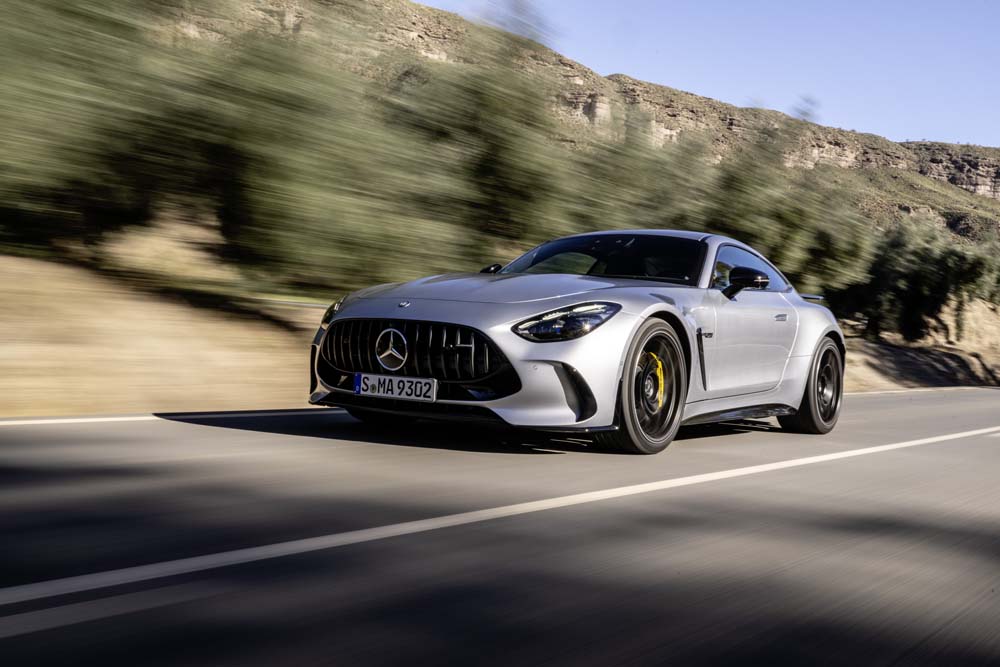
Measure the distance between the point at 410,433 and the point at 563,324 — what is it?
1362 millimetres

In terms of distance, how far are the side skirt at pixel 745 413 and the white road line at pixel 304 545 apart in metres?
0.97

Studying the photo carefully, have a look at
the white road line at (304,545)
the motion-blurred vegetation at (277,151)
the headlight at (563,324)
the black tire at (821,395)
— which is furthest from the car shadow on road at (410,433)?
the motion-blurred vegetation at (277,151)

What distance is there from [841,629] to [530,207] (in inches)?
462

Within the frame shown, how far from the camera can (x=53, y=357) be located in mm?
8570

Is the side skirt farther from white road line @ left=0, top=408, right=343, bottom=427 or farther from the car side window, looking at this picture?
white road line @ left=0, top=408, right=343, bottom=427

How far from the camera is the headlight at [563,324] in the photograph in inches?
241

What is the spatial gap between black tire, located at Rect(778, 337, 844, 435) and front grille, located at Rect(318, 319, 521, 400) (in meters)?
3.48

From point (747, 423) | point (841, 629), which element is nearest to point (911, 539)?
point (841, 629)

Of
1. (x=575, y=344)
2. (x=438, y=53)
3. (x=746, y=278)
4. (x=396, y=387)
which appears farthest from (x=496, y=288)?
(x=438, y=53)

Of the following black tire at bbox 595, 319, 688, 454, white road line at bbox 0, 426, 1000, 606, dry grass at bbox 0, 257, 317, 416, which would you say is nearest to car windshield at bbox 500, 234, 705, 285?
black tire at bbox 595, 319, 688, 454

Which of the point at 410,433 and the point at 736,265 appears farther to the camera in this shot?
the point at 736,265

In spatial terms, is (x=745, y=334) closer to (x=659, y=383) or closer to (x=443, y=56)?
(x=659, y=383)

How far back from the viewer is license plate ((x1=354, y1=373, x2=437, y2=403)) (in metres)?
A: 6.14

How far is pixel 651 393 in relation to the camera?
6734 millimetres
